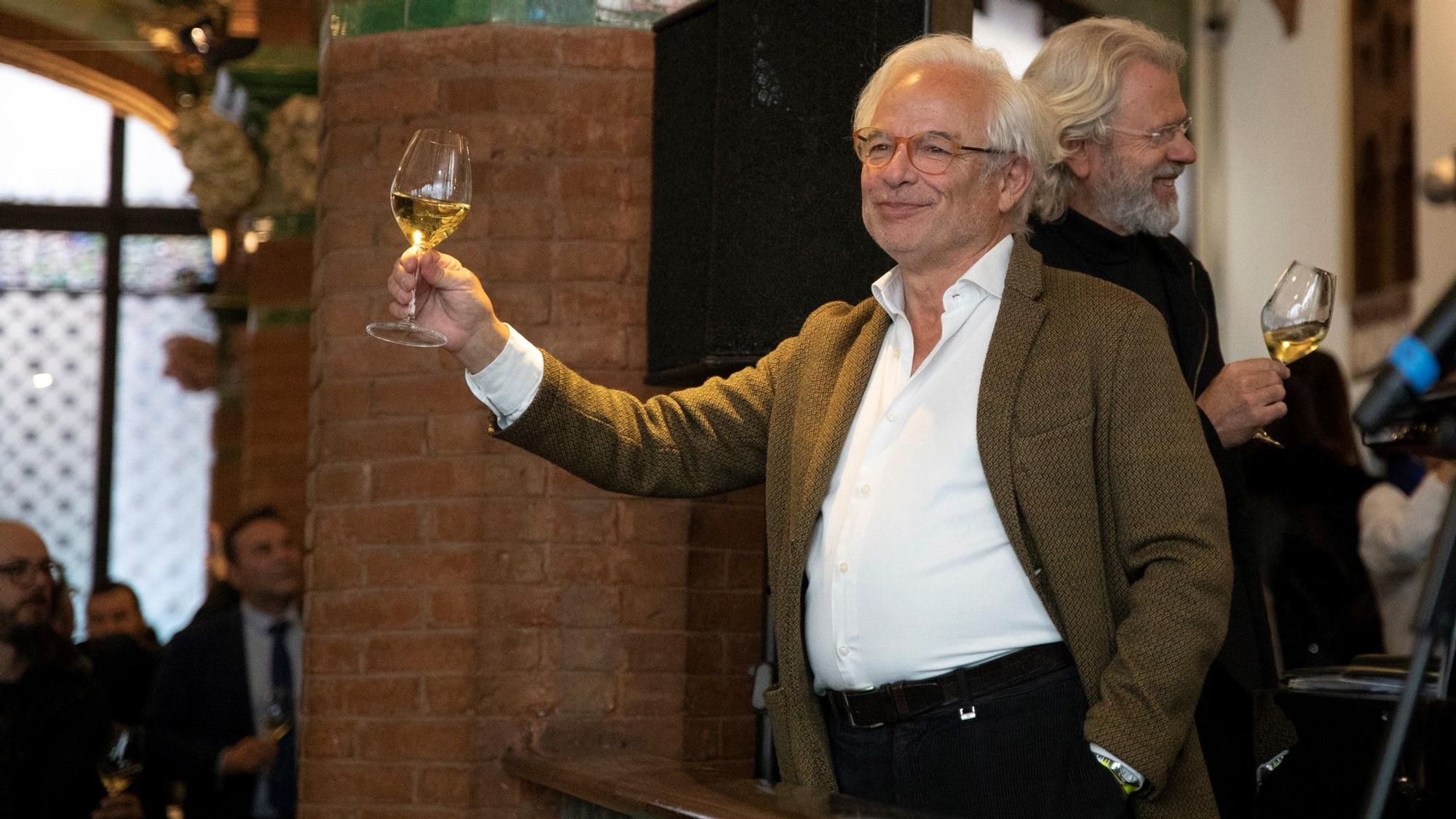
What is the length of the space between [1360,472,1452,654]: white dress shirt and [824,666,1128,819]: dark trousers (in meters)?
2.43

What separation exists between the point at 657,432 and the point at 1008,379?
0.58 metres

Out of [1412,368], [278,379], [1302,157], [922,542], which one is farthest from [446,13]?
[1302,157]

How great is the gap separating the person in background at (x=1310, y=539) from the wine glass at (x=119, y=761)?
2.93 m

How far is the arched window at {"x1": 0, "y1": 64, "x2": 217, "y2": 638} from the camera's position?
32.4ft

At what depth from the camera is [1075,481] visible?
2.46 m

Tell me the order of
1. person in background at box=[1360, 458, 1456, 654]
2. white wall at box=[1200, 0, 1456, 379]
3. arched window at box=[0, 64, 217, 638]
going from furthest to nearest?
arched window at box=[0, 64, 217, 638] → white wall at box=[1200, 0, 1456, 379] → person in background at box=[1360, 458, 1456, 654]

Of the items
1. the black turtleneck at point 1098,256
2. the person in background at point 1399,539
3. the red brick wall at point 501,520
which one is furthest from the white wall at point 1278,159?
the black turtleneck at point 1098,256

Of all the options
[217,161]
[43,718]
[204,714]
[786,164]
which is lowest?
[204,714]

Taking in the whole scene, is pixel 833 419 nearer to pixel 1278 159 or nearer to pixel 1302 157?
pixel 1302 157

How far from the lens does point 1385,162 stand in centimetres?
1014

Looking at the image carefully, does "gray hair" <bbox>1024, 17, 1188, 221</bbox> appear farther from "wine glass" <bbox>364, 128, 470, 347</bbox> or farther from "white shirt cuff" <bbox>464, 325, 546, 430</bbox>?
"wine glass" <bbox>364, 128, 470, 347</bbox>

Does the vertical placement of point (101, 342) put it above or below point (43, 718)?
above

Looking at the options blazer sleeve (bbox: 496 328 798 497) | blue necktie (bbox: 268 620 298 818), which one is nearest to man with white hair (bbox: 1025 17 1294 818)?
blazer sleeve (bbox: 496 328 798 497)

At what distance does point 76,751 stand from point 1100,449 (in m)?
3.15
